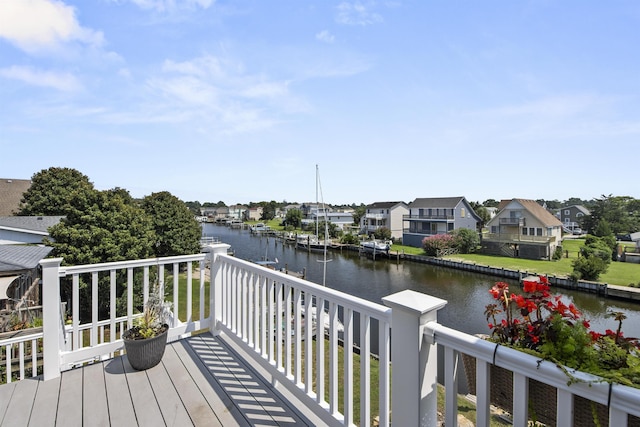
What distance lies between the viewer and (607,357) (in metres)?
0.97

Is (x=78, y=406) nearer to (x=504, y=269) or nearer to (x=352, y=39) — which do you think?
(x=352, y=39)

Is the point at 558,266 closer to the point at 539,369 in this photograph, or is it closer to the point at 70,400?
the point at 539,369

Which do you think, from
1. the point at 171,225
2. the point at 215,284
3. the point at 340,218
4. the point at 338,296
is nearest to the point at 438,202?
the point at 340,218

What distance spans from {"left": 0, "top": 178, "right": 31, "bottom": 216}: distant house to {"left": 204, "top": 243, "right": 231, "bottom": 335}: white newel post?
25.7m

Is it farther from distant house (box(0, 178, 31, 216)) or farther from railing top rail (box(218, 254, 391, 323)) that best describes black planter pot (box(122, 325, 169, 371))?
distant house (box(0, 178, 31, 216))

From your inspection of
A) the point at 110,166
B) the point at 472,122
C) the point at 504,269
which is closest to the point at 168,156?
the point at 110,166

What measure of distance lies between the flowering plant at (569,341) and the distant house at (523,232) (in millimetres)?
28277

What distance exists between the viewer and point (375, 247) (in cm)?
2938

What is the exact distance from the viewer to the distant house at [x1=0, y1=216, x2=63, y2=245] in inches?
423

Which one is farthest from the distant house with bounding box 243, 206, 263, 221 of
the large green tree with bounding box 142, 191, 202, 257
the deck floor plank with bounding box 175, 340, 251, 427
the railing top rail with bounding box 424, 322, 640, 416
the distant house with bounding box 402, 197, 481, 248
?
the railing top rail with bounding box 424, 322, 640, 416

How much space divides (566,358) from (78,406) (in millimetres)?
3022

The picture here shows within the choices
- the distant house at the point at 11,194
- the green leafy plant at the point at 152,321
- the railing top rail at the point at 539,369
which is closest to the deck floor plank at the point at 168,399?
the green leafy plant at the point at 152,321

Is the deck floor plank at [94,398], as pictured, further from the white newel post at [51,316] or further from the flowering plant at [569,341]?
the flowering plant at [569,341]

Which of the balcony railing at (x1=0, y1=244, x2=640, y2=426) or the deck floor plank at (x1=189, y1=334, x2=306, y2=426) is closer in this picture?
the balcony railing at (x1=0, y1=244, x2=640, y2=426)
